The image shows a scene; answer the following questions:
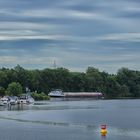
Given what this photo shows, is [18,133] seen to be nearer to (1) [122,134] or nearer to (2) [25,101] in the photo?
(1) [122,134]

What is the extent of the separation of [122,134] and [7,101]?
340 ft

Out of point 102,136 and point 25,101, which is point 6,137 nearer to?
point 102,136

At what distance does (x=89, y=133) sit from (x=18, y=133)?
6881mm

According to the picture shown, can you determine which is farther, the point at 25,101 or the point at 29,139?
the point at 25,101

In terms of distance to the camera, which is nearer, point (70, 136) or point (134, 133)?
point (70, 136)

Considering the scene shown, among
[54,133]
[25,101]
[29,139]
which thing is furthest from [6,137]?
[25,101]

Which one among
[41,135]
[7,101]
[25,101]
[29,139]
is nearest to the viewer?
[29,139]

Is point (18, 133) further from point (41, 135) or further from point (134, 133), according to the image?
point (134, 133)

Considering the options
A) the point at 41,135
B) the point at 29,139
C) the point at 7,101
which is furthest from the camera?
the point at 7,101

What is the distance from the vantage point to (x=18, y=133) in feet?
197

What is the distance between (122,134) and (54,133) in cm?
656

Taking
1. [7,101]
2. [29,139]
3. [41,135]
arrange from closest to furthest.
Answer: [29,139]
[41,135]
[7,101]

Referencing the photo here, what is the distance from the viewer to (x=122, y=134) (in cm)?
5997

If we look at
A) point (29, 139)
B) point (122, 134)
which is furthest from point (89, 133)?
Answer: point (29, 139)
